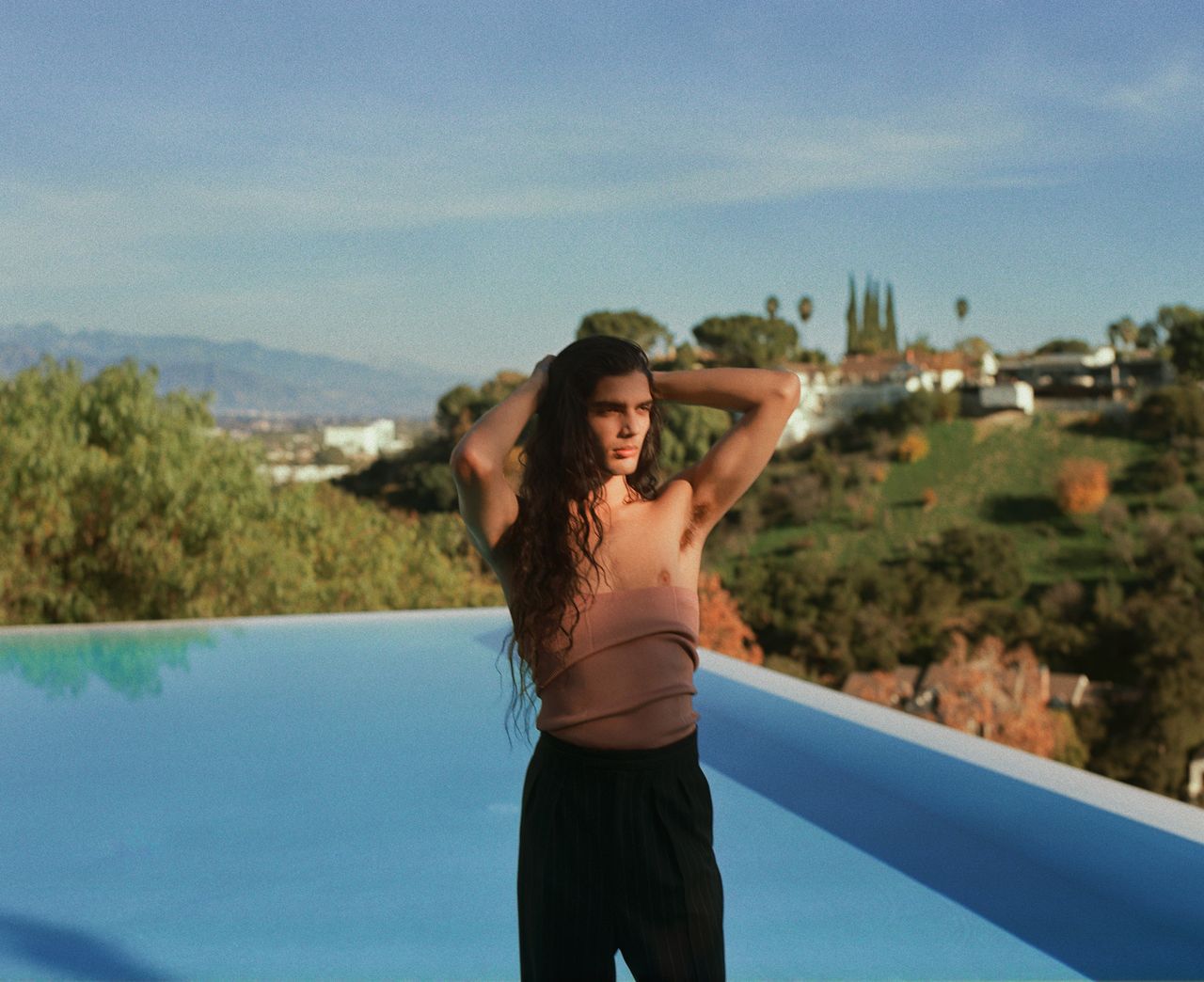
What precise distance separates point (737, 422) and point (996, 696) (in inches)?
977

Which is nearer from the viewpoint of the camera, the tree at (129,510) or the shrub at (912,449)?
the tree at (129,510)

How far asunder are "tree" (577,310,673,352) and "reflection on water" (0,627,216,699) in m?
38.4

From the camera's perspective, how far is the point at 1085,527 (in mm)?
34188

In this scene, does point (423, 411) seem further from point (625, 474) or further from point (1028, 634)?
point (625, 474)

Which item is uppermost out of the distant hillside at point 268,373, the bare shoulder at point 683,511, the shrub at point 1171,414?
the distant hillside at point 268,373

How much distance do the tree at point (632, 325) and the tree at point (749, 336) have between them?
2611mm

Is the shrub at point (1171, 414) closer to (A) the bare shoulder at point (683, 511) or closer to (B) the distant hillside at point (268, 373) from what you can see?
(B) the distant hillside at point (268, 373)

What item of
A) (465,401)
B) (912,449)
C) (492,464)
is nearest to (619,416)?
(492,464)

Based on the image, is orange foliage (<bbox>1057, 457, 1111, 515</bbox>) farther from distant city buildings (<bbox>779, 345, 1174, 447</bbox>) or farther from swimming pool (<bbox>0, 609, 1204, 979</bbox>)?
swimming pool (<bbox>0, 609, 1204, 979</bbox>)

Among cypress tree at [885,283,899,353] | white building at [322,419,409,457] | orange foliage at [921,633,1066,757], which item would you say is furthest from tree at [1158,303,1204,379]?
white building at [322,419,409,457]

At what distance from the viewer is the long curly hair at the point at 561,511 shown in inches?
51.0

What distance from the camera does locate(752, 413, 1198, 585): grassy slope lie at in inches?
1323

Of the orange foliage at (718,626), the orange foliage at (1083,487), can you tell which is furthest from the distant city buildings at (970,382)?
the orange foliage at (718,626)

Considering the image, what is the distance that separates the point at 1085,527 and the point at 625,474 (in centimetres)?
3541
